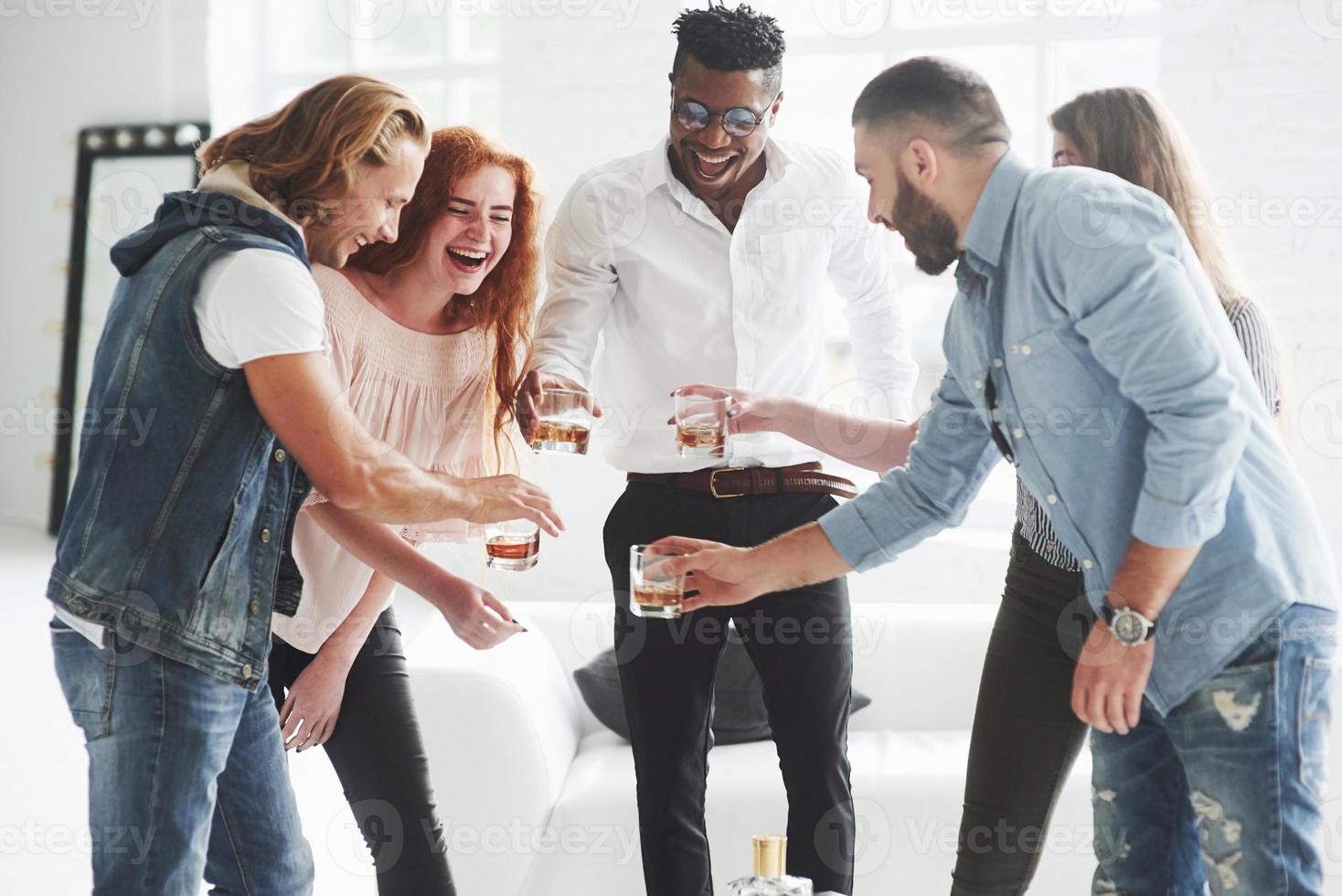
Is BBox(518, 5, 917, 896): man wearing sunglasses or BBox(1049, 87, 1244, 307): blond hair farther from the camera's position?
BBox(518, 5, 917, 896): man wearing sunglasses

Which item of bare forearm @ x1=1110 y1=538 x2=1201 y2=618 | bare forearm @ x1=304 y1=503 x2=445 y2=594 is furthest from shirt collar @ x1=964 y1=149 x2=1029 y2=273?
bare forearm @ x1=304 y1=503 x2=445 y2=594

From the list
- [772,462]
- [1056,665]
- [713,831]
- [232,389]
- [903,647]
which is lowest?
[713,831]

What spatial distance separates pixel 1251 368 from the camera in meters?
1.62

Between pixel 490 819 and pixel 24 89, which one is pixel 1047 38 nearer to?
pixel 490 819

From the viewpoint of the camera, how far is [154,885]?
1.33 metres

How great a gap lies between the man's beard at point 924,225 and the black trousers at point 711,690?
2.06ft

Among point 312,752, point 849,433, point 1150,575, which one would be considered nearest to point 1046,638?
point 1150,575

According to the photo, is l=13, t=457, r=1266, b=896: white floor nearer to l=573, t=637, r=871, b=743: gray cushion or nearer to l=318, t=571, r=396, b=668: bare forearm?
l=573, t=637, r=871, b=743: gray cushion

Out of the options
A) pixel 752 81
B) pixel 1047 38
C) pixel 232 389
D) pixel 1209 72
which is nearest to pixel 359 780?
pixel 232 389

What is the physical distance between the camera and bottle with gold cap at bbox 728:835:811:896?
1.24 meters

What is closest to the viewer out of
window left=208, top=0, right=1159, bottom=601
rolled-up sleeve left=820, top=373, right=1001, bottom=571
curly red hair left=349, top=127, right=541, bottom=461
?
rolled-up sleeve left=820, top=373, right=1001, bottom=571

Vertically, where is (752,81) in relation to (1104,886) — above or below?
above

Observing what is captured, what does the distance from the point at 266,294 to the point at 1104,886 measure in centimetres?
128

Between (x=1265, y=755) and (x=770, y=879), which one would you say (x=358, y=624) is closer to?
(x=770, y=879)
